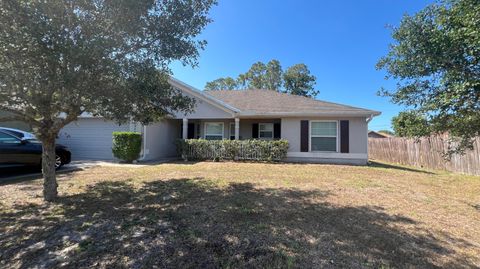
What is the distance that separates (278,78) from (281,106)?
25060mm

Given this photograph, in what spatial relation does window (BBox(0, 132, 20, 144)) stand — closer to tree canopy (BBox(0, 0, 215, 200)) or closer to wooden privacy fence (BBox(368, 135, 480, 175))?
tree canopy (BBox(0, 0, 215, 200))

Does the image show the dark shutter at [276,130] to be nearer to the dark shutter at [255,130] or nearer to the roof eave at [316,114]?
the dark shutter at [255,130]

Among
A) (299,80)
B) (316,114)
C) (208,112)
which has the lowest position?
(316,114)

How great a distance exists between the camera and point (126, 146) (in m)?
12.1

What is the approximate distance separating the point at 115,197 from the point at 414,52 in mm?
7660

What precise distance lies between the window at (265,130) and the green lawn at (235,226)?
821cm

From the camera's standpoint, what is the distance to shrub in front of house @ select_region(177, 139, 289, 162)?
43.6 feet

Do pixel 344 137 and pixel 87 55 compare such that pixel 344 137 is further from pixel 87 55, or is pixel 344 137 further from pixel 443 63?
pixel 87 55

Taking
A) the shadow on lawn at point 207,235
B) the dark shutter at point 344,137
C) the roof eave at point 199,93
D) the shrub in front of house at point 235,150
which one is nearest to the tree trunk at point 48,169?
the shadow on lawn at point 207,235

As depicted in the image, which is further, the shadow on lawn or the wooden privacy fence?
the wooden privacy fence

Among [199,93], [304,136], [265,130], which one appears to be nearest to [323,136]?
[304,136]

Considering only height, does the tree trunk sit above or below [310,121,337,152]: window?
below

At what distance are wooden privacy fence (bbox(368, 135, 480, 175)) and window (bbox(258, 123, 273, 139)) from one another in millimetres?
7230

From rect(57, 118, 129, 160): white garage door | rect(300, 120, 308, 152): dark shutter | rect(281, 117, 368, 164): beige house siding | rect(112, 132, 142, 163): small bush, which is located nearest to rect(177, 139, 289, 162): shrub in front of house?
rect(281, 117, 368, 164): beige house siding
